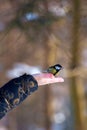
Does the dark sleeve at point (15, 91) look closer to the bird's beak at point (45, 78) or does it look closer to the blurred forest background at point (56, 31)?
the bird's beak at point (45, 78)

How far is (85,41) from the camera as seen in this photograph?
9.64 feet

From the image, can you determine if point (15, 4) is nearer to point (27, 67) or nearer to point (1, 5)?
point (1, 5)

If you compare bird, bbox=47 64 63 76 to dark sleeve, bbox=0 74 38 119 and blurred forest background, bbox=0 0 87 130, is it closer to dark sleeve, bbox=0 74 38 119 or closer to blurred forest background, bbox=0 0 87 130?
dark sleeve, bbox=0 74 38 119

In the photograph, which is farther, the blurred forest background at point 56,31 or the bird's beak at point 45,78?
the blurred forest background at point 56,31

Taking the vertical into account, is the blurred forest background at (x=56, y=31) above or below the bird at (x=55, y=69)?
above

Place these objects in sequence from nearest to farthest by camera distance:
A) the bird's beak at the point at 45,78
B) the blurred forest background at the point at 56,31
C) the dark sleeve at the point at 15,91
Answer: the dark sleeve at the point at 15,91 → the bird's beak at the point at 45,78 → the blurred forest background at the point at 56,31

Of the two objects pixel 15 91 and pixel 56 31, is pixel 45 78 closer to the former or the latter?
pixel 15 91

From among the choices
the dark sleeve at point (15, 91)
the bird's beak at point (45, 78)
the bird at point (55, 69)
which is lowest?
the dark sleeve at point (15, 91)

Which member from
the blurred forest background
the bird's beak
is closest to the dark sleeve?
the bird's beak

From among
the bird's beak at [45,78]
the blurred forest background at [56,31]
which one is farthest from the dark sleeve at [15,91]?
the blurred forest background at [56,31]

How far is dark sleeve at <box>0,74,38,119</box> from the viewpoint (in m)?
1.22

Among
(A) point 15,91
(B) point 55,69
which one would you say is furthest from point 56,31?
(A) point 15,91

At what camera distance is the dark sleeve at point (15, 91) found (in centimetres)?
122

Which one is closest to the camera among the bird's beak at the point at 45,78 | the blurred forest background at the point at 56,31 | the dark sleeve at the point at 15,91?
the dark sleeve at the point at 15,91
